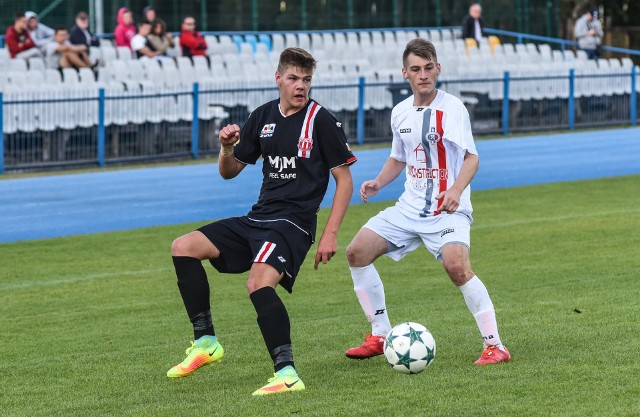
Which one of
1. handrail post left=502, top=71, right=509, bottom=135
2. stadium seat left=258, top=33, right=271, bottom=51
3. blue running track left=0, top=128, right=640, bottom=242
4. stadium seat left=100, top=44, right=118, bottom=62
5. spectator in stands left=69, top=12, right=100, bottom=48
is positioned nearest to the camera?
blue running track left=0, top=128, right=640, bottom=242

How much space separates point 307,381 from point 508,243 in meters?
6.14

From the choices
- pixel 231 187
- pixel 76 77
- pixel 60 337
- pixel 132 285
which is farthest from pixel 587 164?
pixel 60 337

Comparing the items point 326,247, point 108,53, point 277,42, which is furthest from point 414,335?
point 277,42

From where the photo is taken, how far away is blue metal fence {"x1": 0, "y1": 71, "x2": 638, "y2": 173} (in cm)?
1950

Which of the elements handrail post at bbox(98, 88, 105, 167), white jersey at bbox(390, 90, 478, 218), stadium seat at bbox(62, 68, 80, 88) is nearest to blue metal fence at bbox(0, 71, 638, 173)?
handrail post at bbox(98, 88, 105, 167)

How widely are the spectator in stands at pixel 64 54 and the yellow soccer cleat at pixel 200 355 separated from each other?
52.7 ft

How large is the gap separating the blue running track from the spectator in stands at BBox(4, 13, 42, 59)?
13.5ft

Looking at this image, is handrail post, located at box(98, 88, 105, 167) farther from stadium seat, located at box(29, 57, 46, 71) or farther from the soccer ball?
the soccer ball

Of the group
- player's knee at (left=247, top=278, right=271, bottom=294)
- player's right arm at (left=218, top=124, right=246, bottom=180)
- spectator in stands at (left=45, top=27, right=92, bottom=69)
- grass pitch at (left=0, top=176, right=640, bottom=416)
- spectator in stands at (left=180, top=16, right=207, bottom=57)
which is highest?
spectator in stands at (left=180, top=16, right=207, bottom=57)

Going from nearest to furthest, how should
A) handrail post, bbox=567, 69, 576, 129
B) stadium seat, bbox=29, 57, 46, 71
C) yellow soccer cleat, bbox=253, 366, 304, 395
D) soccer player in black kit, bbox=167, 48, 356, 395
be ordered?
yellow soccer cleat, bbox=253, 366, 304, 395
soccer player in black kit, bbox=167, 48, 356, 395
stadium seat, bbox=29, 57, 46, 71
handrail post, bbox=567, 69, 576, 129

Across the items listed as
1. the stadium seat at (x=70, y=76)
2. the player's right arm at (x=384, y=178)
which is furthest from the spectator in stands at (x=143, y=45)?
the player's right arm at (x=384, y=178)

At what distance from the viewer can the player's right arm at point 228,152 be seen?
22.6 feet

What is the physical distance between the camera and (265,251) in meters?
6.84

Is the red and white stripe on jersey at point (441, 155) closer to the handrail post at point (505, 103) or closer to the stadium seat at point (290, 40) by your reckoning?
the handrail post at point (505, 103)
